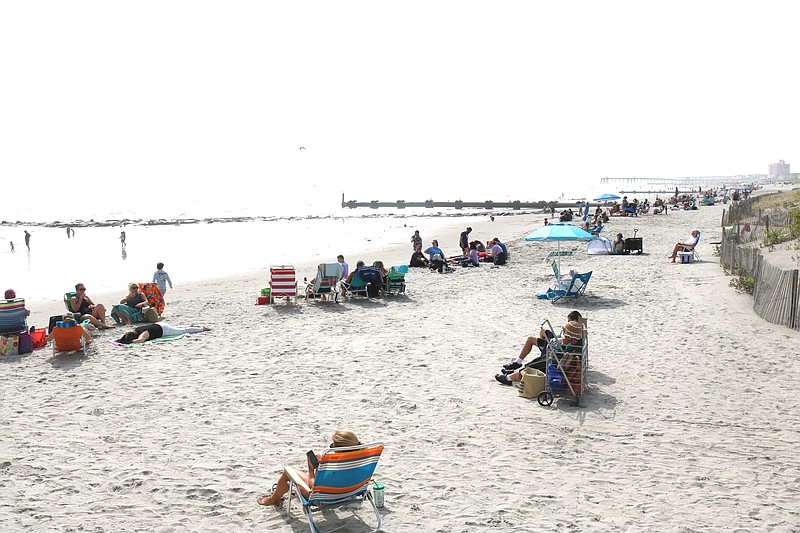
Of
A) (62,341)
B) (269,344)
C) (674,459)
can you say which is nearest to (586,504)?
(674,459)

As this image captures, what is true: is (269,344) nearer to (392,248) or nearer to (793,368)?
(793,368)

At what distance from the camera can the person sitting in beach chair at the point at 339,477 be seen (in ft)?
13.9

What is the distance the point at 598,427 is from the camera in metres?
6.21

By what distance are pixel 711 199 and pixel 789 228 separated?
41333 millimetres

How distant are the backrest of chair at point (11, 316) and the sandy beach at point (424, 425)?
1.65 ft

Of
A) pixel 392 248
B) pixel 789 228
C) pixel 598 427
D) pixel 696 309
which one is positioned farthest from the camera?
pixel 392 248

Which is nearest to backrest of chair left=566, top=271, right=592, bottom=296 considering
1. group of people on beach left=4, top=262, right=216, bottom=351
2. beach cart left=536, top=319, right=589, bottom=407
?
beach cart left=536, top=319, right=589, bottom=407

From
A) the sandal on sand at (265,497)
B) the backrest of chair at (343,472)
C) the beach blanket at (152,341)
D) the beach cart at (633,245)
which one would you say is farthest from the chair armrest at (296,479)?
the beach cart at (633,245)

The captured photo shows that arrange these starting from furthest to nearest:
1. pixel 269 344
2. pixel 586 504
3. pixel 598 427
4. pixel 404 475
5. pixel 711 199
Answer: pixel 711 199 → pixel 269 344 → pixel 598 427 → pixel 404 475 → pixel 586 504

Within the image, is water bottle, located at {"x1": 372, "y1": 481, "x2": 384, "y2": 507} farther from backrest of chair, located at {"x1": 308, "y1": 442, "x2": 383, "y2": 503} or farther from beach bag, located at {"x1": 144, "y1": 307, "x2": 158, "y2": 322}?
beach bag, located at {"x1": 144, "y1": 307, "x2": 158, "y2": 322}

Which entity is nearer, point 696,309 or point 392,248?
point 696,309

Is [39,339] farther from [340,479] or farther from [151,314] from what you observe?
[340,479]

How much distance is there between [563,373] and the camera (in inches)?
270

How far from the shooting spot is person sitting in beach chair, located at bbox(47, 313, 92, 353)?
28.8 ft
